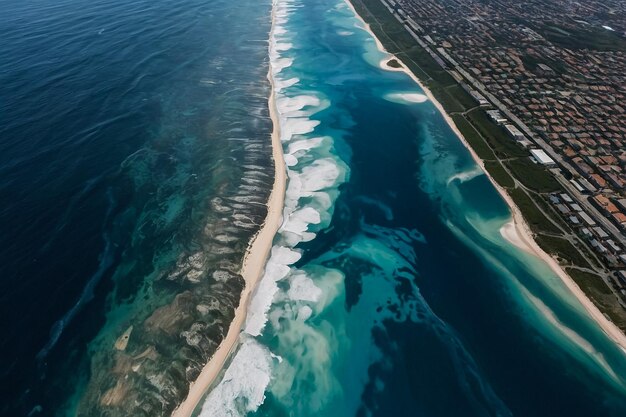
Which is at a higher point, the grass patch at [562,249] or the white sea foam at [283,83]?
the white sea foam at [283,83]

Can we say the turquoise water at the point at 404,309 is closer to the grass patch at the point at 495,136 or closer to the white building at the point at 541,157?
the grass patch at the point at 495,136

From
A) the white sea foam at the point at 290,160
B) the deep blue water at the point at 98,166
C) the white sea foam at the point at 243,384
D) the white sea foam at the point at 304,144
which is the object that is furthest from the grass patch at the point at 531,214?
the white sea foam at the point at 243,384

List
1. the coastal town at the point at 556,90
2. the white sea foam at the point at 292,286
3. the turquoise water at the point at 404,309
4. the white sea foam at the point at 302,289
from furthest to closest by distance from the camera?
the coastal town at the point at 556,90 → the white sea foam at the point at 302,289 → the white sea foam at the point at 292,286 → the turquoise water at the point at 404,309

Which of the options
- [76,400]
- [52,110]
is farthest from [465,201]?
[52,110]

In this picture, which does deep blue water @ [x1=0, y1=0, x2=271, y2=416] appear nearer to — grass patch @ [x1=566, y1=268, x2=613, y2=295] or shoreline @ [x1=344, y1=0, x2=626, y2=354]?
shoreline @ [x1=344, y1=0, x2=626, y2=354]

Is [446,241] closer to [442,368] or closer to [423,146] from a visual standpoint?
[442,368]

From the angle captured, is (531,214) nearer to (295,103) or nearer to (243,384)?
(243,384)

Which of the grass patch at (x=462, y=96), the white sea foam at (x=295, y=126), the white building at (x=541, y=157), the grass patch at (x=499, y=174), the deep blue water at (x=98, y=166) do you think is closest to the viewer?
the deep blue water at (x=98, y=166)
